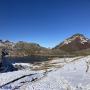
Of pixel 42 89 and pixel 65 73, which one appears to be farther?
pixel 65 73

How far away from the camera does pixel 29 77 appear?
26.4 metres

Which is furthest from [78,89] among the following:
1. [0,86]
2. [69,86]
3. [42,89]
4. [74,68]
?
[0,86]

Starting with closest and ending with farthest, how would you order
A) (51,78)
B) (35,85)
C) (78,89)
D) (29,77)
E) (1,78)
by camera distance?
(78,89) < (35,85) < (51,78) < (29,77) < (1,78)

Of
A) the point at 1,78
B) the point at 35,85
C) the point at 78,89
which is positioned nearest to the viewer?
the point at 78,89

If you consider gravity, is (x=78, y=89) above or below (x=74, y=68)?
below

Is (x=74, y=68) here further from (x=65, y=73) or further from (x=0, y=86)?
(x=0, y=86)

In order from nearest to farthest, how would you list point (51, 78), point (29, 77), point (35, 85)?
1. point (35, 85)
2. point (51, 78)
3. point (29, 77)

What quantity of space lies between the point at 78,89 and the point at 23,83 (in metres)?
6.16

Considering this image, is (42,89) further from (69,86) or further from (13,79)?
(13,79)

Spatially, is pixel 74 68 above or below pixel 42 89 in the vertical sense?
above

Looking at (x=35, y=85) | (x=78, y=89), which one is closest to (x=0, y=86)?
(x=35, y=85)

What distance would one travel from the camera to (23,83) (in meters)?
24.9

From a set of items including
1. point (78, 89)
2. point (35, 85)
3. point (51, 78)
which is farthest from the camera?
point (51, 78)

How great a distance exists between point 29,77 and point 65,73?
3.92 m
